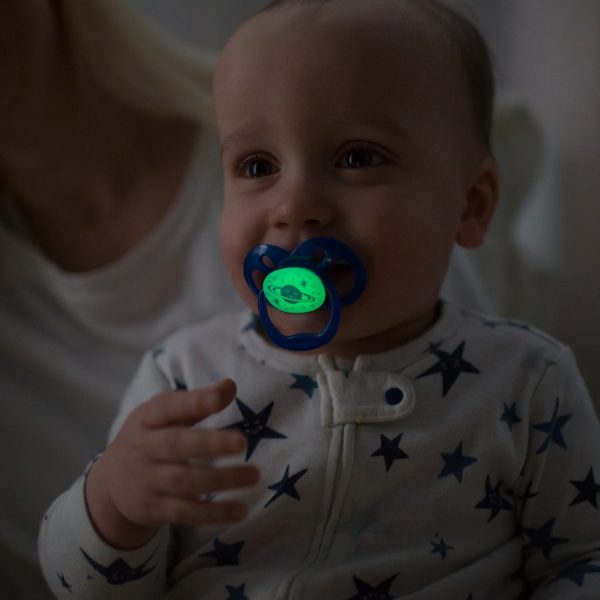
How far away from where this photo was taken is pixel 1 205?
49.5 inches

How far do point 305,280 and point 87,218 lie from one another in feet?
2.33

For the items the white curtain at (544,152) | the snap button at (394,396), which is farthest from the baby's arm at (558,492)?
the white curtain at (544,152)

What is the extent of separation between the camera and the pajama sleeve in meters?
0.72

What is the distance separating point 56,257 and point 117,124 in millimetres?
241

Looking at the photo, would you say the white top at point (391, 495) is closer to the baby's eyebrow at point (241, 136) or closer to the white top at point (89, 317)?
the baby's eyebrow at point (241, 136)

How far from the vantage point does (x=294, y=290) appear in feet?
2.17

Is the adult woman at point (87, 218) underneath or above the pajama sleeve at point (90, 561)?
above

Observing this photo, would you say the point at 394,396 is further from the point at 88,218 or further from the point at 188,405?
the point at 88,218

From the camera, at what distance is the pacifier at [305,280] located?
0.65 m

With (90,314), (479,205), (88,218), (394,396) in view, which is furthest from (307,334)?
(88,218)

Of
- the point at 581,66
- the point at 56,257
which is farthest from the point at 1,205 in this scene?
the point at 581,66

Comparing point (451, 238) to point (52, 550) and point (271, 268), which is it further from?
point (52, 550)

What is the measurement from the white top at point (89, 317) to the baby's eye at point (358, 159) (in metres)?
0.48

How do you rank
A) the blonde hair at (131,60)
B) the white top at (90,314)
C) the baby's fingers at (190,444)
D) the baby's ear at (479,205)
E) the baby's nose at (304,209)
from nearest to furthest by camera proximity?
1. the baby's fingers at (190,444)
2. the baby's nose at (304,209)
3. the baby's ear at (479,205)
4. the white top at (90,314)
5. the blonde hair at (131,60)
